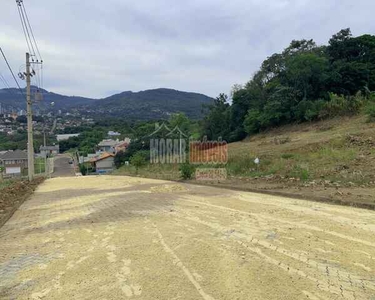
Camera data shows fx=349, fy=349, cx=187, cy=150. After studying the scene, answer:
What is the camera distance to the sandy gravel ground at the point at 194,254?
3.59 metres

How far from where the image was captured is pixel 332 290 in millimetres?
3461

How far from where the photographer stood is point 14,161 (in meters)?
43.3

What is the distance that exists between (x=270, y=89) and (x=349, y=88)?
8838 mm

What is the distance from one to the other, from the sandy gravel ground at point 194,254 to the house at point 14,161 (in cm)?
3842

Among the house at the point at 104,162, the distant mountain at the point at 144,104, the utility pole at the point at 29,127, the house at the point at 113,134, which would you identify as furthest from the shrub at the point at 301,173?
the distant mountain at the point at 144,104

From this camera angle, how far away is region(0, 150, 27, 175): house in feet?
139

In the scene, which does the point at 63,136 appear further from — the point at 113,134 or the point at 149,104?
the point at 149,104

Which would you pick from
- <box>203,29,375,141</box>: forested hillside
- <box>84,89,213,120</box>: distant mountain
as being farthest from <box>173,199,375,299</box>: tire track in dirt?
<box>84,89,213,120</box>: distant mountain

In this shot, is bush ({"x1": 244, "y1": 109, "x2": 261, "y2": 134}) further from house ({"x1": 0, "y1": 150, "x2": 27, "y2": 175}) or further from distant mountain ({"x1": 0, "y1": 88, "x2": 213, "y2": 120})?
distant mountain ({"x1": 0, "y1": 88, "x2": 213, "y2": 120})

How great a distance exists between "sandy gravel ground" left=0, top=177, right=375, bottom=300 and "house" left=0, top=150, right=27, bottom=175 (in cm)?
3842

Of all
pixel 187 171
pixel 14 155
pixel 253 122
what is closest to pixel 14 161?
pixel 14 155

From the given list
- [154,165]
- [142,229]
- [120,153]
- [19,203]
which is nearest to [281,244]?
[142,229]

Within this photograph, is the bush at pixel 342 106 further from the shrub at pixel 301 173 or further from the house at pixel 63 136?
the house at pixel 63 136

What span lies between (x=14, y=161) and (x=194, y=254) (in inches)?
1743
